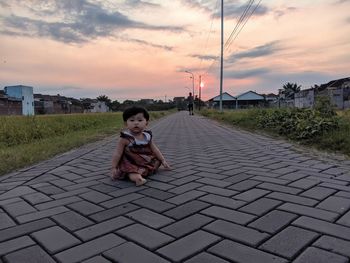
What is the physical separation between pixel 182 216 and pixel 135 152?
165 cm

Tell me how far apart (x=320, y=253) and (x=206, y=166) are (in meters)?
2.73

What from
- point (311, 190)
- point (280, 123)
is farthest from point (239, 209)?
point (280, 123)

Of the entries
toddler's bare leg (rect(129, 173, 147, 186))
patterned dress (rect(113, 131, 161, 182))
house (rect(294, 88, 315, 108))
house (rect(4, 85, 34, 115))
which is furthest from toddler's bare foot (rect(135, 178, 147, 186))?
house (rect(4, 85, 34, 115))

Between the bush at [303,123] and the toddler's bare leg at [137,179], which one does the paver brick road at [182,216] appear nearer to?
the toddler's bare leg at [137,179]

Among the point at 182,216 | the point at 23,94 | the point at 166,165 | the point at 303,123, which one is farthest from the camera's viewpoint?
the point at 23,94

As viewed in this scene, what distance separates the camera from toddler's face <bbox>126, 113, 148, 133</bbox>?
4078 mm

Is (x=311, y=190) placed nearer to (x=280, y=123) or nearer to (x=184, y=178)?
(x=184, y=178)

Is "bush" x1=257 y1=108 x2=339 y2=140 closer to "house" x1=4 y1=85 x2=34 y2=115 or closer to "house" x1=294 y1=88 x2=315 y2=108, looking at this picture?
"house" x1=294 y1=88 x2=315 y2=108

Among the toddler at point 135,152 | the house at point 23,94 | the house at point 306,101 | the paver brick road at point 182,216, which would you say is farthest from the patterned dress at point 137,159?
the house at point 23,94

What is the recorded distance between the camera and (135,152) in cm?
400

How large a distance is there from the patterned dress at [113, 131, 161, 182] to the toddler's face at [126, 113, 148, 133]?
8 centimetres

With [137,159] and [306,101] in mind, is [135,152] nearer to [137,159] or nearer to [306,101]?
[137,159]

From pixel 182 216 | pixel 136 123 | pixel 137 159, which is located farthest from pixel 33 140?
pixel 182 216

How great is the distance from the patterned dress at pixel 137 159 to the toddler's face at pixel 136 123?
0.28 ft
